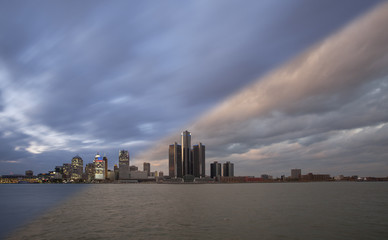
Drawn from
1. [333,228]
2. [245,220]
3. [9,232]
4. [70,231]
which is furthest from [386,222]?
[9,232]

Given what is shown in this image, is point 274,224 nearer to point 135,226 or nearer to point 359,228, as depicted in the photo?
point 359,228

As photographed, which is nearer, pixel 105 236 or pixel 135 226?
pixel 105 236

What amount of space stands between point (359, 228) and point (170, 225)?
33507mm

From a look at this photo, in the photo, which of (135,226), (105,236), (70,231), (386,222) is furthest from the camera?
(386,222)

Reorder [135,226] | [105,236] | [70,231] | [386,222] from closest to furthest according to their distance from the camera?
[105,236]
[70,231]
[135,226]
[386,222]

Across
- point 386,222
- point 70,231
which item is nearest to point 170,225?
point 70,231

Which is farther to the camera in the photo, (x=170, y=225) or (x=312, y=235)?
(x=170, y=225)

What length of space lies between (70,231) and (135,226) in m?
10.8

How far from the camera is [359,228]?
4803 centimetres

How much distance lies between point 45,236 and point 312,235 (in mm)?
41552

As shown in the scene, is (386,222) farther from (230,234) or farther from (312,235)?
(230,234)

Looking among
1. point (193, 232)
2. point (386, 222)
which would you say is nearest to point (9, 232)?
point (193, 232)

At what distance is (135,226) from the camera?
4988cm

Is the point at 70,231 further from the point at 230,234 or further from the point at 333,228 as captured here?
the point at 333,228
